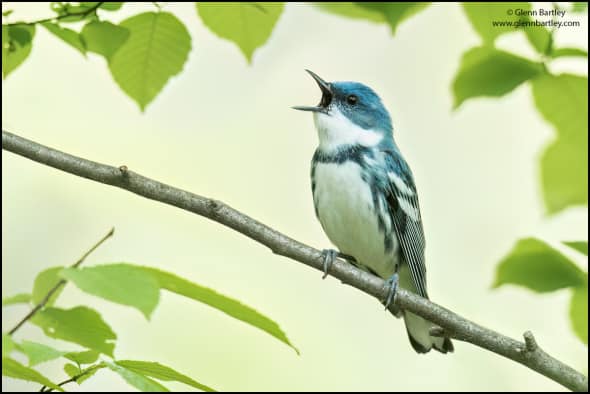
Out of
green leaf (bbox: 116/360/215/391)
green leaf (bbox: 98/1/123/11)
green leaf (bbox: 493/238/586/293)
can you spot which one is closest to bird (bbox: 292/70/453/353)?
green leaf (bbox: 493/238/586/293)

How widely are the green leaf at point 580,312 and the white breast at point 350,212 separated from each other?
1.59 metres

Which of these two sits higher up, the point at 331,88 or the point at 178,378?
the point at 331,88

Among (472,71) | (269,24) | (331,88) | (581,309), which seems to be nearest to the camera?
(581,309)

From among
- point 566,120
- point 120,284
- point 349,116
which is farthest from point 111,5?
point 349,116

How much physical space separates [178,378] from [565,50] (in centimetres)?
219

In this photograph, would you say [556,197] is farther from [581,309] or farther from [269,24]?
[269,24]

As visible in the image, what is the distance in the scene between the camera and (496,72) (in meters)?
3.36

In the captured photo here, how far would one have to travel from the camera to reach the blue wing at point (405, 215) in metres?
4.55

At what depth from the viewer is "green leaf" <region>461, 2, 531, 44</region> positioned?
3.32m

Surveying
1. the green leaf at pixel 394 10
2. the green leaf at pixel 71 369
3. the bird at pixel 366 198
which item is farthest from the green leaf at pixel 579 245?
the green leaf at pixel 71 369

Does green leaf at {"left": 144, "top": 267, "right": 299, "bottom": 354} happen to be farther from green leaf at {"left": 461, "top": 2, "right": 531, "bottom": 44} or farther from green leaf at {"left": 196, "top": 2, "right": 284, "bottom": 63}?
green leaf at {"left": 461, "top": 2, "right": 531, "bottom": 44}

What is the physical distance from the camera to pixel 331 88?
16.3 ft

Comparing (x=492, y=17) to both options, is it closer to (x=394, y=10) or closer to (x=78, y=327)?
(x=394, y=10)

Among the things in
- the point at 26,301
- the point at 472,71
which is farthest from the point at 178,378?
the point at 472,71
